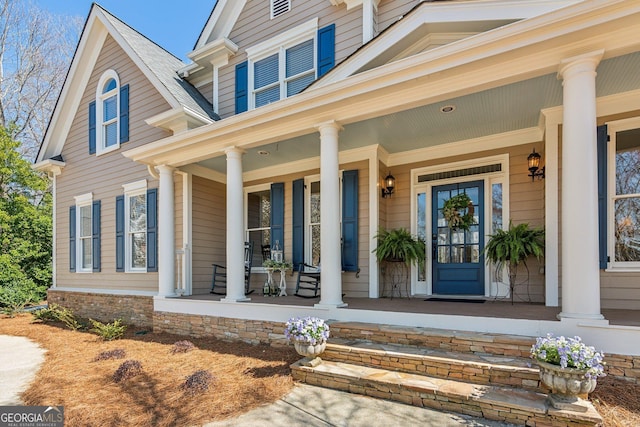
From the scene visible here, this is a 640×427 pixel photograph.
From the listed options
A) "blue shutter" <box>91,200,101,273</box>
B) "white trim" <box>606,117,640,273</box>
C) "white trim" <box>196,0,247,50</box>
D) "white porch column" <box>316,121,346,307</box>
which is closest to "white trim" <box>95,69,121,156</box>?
"blue shutter" <box>91,200,101,273</box>

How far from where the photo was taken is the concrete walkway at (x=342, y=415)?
268cm

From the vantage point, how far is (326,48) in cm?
612

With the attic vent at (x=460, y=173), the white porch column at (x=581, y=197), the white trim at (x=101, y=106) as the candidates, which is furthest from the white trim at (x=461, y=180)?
the white trim at (x=101, y=106)

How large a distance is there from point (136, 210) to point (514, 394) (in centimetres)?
745

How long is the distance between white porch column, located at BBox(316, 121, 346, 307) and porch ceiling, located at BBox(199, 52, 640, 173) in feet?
2.31

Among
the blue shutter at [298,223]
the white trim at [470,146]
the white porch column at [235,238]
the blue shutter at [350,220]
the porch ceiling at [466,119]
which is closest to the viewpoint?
the porch ceiling at [466,119]

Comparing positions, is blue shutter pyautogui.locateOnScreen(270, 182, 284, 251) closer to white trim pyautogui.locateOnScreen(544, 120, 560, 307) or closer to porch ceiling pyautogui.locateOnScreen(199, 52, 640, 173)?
porch ceiling pyautogui.locateOnScreen(199, 52, 640, 173)

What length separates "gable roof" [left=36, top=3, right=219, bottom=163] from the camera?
684 cm

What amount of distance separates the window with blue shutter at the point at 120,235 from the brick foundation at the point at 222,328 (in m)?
2.16

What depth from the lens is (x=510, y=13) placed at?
4004 mm

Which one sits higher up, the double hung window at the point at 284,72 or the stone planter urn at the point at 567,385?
the double hung window at the point at 284,72

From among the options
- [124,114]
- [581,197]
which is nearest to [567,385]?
[581,197]

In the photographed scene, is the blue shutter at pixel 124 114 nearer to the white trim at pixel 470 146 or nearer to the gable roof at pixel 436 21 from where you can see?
the gable roof at pixel 436 21

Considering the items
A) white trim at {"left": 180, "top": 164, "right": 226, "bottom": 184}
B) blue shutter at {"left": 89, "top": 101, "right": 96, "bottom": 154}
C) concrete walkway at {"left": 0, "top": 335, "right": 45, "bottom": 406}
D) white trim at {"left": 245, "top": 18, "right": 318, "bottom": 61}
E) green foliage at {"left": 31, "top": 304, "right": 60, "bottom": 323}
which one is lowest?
green foliage at {"left": 31, "top": 304, "right": 60, "bottom": 323}
